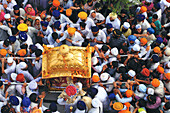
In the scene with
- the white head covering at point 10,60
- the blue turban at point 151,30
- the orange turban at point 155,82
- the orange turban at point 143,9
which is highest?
the orange turban at point 143,9

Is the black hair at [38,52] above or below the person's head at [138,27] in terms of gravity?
below

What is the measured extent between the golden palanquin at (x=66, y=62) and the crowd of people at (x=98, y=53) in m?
0.26

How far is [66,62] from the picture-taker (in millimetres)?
4910

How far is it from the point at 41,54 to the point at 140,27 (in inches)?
119

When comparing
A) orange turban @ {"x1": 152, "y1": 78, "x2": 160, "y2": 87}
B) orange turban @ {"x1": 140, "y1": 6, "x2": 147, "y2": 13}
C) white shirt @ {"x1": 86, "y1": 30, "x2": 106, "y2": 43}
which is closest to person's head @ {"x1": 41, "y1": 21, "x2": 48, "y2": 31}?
white shirt @ {"x1": 86, "y1": 30, "x2": 106, "y2": 43}

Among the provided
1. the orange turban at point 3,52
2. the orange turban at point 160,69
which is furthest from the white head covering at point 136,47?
the orange turban at point 3,52

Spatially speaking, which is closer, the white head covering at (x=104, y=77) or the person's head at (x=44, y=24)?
the white head covering at (x=104, y=77)

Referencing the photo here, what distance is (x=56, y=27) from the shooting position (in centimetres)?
578

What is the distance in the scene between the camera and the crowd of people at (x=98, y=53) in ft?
15.5

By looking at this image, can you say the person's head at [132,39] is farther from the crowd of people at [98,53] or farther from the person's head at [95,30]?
the person's head at [95,30]

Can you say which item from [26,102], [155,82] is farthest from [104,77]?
[26,102]

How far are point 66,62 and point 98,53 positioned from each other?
3.49 feet

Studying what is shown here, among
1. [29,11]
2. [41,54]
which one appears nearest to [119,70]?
[41,54]

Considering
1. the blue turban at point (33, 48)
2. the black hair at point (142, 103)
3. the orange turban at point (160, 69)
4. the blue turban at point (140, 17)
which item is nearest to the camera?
the black hair at point (142, 103)
